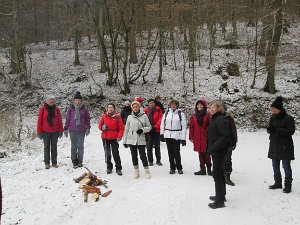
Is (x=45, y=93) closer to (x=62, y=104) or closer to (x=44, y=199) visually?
(x=62, y=104)

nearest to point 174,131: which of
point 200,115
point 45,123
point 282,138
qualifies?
point 200,115

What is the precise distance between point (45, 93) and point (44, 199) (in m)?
17.1

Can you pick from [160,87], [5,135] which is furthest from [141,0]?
[5,135]

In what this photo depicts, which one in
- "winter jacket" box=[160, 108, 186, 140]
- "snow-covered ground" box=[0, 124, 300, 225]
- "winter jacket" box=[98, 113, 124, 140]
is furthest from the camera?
"winter jacket" box=[98, 113, 124, 140]

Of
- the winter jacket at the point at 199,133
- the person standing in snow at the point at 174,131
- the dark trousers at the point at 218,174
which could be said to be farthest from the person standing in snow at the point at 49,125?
the dark trousers at the point at 218,174

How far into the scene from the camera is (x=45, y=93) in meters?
23.4

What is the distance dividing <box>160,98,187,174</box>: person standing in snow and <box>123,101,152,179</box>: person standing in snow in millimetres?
589

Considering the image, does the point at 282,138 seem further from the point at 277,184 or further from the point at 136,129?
the point at 136,129

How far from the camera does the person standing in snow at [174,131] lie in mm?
8781

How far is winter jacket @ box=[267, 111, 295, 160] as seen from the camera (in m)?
7.17

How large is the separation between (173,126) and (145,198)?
234 cm

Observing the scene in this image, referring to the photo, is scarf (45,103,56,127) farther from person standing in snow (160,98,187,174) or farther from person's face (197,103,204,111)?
person's face (197,103,204,111)

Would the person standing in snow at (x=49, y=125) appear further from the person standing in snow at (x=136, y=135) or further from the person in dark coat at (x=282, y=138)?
the person in dark coat at (x=282, y=138)

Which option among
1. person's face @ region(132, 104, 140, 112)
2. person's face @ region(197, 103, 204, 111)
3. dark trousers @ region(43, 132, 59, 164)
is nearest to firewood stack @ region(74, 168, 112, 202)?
dark trousers @ region(43, 132, 59, 164)
